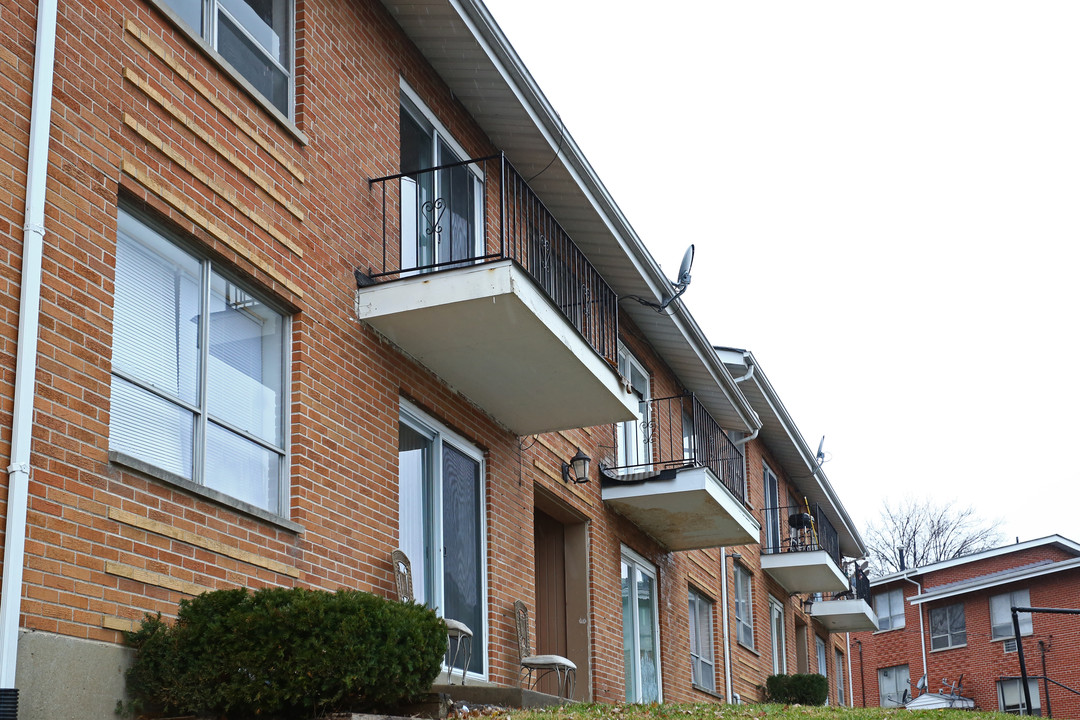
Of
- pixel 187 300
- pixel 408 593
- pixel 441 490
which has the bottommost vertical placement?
pixel 408 593

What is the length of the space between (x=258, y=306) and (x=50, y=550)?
2.90m

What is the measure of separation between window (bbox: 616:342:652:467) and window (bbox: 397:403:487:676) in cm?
549

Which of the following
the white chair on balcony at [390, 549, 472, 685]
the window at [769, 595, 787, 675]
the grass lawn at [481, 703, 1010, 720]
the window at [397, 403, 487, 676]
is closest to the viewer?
the grass lawn at [481, 703, 1010, 720]

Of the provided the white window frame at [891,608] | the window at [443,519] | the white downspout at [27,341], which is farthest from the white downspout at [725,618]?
the white window frame at [891,608]

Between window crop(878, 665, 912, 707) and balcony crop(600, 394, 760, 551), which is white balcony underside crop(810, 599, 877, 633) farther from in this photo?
window crop(878, 665, 912, 707)

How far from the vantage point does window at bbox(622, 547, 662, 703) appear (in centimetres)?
1631

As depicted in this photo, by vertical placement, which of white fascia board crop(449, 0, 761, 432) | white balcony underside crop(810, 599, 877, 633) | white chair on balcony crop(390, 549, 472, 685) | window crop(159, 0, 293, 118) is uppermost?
white fascia board crop(449, 0, 761, 432)

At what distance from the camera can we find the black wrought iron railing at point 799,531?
25.1 metres

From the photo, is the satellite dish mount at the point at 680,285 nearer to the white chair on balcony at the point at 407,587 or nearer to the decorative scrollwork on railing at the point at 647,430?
the decorative scrollwork on railing at the point at 647,430

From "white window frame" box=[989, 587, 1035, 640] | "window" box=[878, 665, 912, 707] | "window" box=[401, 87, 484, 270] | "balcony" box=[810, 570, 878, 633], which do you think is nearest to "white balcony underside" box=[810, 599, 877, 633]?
"balcony" box=[810, 570, 878, 633]

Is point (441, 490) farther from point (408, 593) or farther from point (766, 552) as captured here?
point (766, 552)

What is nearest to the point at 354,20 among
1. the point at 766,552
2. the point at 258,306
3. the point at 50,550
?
the point at 258,306

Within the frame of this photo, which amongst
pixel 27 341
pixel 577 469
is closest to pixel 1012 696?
pixel 577 469

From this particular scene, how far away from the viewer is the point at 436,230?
1126 centimetres
